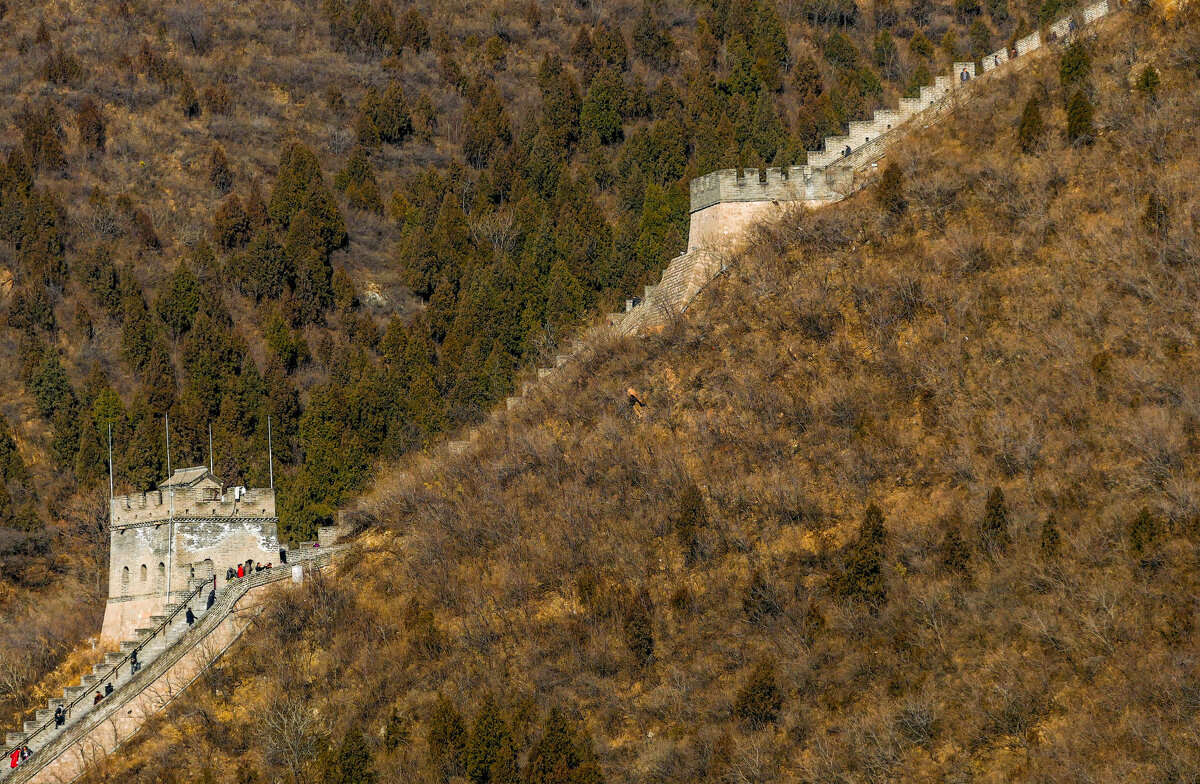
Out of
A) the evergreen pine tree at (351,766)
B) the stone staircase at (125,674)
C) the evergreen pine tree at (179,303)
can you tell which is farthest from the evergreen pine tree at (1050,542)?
the evergreen pine tree at (179,303)

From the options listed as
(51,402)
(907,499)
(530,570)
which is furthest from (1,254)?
(907,499)

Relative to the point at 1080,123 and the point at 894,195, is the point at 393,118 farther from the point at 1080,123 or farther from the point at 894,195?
the point at 1080,123

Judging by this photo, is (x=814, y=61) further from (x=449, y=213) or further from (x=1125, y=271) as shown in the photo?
(x=1125, y=271)

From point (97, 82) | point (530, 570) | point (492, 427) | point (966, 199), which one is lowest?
point (530, 570)

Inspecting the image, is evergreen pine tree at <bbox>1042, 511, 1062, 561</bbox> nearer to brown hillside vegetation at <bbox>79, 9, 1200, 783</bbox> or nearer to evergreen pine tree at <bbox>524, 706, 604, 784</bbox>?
brown hillside vegetation at <bbox>79, 9, 1200, 783</bbox>

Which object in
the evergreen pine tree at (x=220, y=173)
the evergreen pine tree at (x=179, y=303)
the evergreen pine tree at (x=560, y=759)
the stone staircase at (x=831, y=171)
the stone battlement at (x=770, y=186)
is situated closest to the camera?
the evergreen pine tree at (x=560, y=759)

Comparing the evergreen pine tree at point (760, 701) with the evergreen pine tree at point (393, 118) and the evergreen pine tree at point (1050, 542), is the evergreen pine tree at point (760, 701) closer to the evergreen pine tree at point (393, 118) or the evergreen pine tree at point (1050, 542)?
the evergreen pine tree at point (1050, 542)
